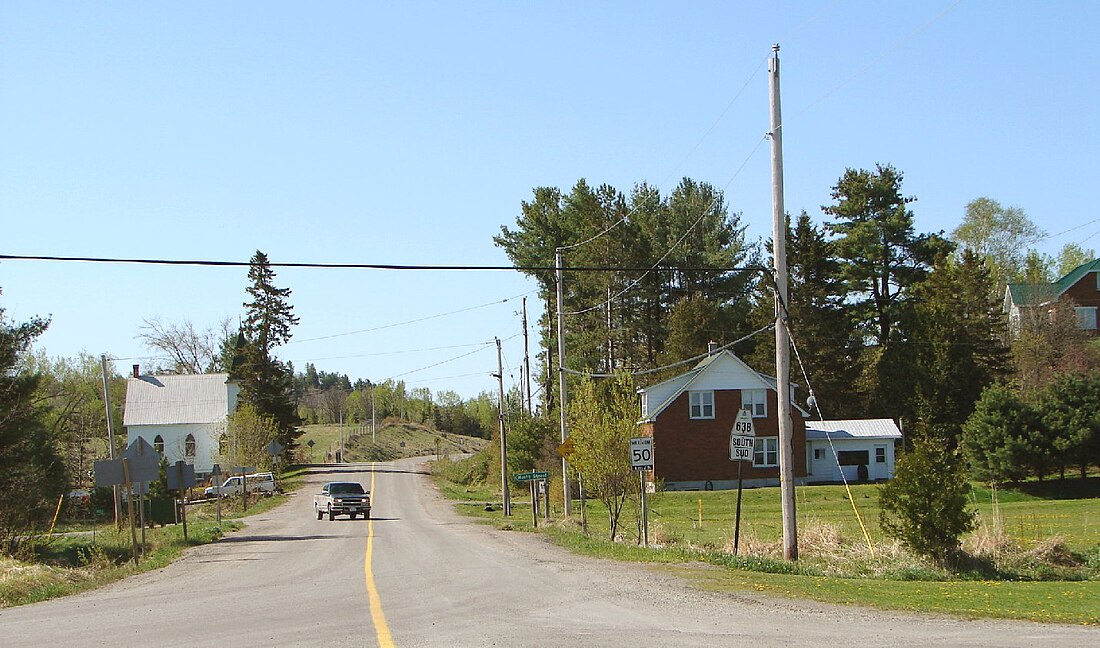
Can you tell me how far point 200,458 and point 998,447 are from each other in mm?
63959

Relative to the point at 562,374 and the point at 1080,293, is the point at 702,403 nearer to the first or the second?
the point at 562,374

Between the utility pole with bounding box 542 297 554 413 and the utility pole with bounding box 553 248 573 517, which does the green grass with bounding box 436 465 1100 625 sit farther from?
the utility pole with bounding box 542 297 554 413

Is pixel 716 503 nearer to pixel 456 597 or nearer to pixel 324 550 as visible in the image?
pixel 324 550

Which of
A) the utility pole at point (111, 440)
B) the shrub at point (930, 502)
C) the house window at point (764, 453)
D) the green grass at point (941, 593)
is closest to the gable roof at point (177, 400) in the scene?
the utility pole at point (111, 440)

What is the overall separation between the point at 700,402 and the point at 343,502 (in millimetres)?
23643

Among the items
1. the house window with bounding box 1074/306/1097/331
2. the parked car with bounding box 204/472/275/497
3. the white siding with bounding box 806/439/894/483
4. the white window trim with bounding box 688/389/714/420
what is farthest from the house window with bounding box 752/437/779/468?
the house window with bounding box 1074/306/1097/331

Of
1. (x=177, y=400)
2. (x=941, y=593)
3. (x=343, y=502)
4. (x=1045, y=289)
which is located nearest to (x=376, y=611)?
(x=941, y=593)

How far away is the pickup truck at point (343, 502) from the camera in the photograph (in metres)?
48.2

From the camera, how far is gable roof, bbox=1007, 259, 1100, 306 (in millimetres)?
74750

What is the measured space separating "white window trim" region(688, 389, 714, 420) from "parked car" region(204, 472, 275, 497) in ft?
83.3

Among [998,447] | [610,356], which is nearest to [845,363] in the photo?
[610,356]

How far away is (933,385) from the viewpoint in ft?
226

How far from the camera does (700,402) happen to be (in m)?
63.5

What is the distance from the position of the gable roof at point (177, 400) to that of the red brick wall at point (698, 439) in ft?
143
